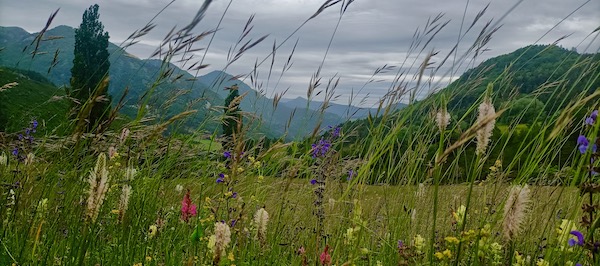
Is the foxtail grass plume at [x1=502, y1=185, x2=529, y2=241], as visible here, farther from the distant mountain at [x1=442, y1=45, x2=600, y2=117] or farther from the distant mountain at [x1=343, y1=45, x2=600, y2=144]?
the distant mountain at [x1=442, y1=45, x2=600, y2=117]

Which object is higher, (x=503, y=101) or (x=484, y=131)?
(x=503, y=101)

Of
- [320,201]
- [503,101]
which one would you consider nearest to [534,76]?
[503,101]

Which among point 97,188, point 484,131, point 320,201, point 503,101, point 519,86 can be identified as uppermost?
point 519,86

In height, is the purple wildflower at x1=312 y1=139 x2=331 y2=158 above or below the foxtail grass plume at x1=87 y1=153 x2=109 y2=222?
below

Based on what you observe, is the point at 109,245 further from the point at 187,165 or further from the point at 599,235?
the point at 599,235

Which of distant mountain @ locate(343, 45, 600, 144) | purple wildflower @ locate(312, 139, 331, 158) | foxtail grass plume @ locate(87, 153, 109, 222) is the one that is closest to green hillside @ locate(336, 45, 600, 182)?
distant mountain @ locate(343, 45, 600, 144)

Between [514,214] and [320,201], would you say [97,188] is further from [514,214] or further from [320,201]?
[320,201]

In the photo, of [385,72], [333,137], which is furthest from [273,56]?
[333,137]

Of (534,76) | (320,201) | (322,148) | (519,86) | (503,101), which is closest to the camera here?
(320,201)

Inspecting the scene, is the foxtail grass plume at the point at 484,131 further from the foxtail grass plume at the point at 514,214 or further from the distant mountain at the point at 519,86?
the distant mountain at the point at 519,86

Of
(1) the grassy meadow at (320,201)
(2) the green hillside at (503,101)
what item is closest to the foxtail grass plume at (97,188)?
(1) the grassy meadow at (320,201)

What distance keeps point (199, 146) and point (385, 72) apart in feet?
4.99

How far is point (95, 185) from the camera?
3.80ft

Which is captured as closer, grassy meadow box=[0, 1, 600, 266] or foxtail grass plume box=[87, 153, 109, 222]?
foxtail grass plume box=[87, 153, 109, 222]
